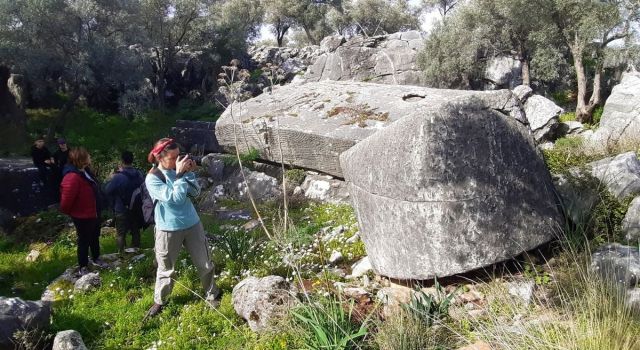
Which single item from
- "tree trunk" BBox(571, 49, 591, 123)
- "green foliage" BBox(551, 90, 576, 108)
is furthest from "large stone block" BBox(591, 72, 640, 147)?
"green foliage" BBox(551, 90, 576, 108)

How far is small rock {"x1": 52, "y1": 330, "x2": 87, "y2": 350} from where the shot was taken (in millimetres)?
4219

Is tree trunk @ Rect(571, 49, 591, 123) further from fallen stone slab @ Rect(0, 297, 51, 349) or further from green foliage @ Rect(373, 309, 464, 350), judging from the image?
fallen stone slab @ Rect(0, 297, 51, 349)

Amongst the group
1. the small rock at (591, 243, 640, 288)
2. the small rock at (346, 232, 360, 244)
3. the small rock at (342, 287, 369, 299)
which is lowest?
the small rock at (346, 232, 360, 244)

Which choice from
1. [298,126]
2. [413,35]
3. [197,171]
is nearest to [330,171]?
[298,126]

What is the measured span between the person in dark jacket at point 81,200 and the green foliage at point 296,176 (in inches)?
148

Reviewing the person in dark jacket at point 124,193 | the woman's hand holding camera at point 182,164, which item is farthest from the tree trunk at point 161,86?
the woman's hand holding camera at point 182,164

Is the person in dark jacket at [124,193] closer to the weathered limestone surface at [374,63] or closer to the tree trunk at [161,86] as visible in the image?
the tree trunk at [161,86]

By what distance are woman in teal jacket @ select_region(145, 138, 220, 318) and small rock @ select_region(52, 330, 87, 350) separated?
2.80ft

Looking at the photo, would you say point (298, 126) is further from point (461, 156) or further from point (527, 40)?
point (527, 40)

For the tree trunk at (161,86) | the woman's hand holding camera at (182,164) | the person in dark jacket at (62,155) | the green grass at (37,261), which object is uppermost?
the tree trunk at (161,86)

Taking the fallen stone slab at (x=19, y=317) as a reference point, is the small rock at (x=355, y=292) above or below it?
below

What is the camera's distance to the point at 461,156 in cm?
456

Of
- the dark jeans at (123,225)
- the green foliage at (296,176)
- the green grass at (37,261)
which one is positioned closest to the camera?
the green grass at (37,261)

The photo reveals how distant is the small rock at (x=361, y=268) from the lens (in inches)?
216
